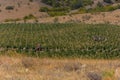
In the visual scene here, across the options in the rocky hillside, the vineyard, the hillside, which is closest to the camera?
the vineyard

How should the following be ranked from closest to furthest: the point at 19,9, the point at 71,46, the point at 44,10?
the point at 71,46 → the point at 19,9 → the point at 44,10

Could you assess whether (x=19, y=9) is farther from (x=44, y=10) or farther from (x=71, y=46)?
(x=71, y=46)

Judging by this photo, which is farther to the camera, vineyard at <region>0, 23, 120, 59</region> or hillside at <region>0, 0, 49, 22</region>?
hillside at <region>0, 0, 49, 22</region>

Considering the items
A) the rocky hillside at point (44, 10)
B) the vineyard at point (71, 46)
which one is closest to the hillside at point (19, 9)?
the rocky hillside at point (44, 10)

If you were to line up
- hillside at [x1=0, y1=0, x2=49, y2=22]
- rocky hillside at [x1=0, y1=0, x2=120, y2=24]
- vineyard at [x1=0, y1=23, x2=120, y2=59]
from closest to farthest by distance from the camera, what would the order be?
vineyard at [x1=0, y1=23, x2=120, y2=59]
rocky hillside at [x1=0, y1=0, x2=120, y2=24]
hillside at [x1=0, y1=0, x2=49, y2=22]

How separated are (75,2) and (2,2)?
81.7 ft

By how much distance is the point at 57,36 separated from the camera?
5166cm

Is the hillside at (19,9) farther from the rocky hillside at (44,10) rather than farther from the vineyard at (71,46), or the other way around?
the vineyard at (71,46)

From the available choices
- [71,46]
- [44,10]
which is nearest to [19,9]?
[44,10]

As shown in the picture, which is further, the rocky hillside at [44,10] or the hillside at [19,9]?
the hillside at [19,9]

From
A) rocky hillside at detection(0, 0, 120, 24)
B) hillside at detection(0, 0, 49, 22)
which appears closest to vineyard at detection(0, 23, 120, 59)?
rocky hillside at detection(0, 0, 120, 24)

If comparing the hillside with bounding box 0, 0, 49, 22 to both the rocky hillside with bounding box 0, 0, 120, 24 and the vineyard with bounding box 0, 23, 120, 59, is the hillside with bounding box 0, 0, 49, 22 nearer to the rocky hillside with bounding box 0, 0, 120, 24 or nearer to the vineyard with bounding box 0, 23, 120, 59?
the rocky hillside with bounding box 0, 0, 120, 24

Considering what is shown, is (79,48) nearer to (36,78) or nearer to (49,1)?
(36,78)

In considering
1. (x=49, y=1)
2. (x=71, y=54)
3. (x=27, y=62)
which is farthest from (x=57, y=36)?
(x=49, y=1)
